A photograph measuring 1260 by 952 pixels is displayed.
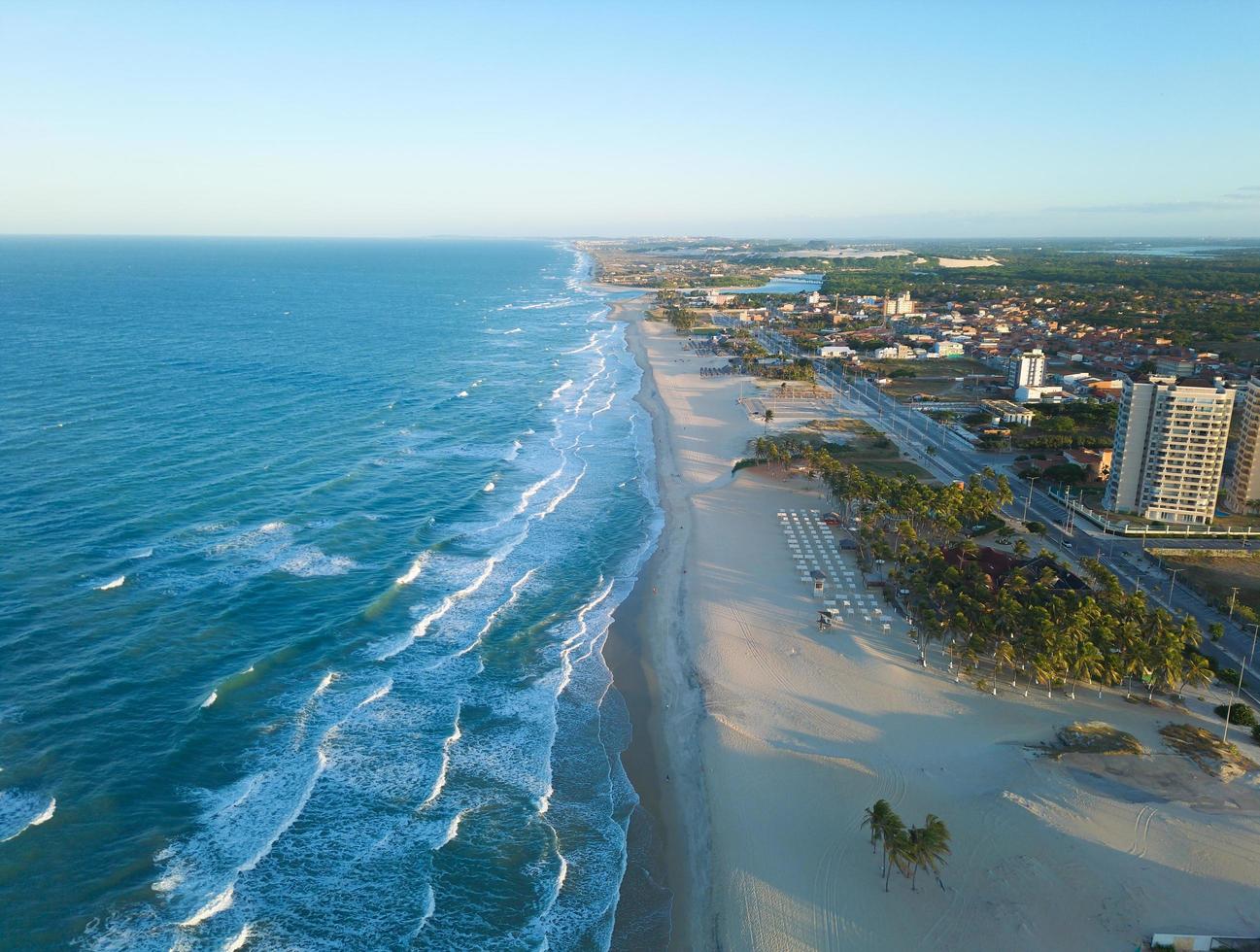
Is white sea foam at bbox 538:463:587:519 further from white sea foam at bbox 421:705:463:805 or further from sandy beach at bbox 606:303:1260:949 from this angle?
white sea foam at bbox 421:705:463:805

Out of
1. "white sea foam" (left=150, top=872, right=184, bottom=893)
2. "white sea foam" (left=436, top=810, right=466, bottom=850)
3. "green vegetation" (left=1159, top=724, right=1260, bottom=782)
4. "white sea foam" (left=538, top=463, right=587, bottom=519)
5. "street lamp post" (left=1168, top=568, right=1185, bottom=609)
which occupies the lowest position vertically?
"white sea foam" (left=436, top=810, right=466, bottom=850)

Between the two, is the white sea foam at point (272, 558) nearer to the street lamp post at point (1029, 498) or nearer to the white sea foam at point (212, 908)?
the white sea foam at point (212, 908)

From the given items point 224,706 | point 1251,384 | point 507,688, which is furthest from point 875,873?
point 1251,384

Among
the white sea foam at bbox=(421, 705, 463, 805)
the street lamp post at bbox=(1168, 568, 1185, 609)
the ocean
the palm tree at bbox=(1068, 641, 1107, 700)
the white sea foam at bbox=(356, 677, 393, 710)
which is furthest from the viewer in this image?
the street lamp post at bbox=(1168, 568, 1185, 609)

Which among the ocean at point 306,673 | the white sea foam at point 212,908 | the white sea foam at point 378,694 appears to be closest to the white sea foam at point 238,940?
the ocean at point 306,673

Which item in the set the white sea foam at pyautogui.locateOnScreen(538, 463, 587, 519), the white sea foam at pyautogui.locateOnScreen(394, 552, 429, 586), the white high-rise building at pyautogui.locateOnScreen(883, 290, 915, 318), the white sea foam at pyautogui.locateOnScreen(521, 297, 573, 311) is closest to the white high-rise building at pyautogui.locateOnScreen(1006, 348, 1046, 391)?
the white sea foam at pyautogui.locateOnScreen(538, 463, 587, 519)

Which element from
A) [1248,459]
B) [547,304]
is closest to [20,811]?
[1248,459]

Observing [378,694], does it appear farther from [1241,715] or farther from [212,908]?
[1241,715]
